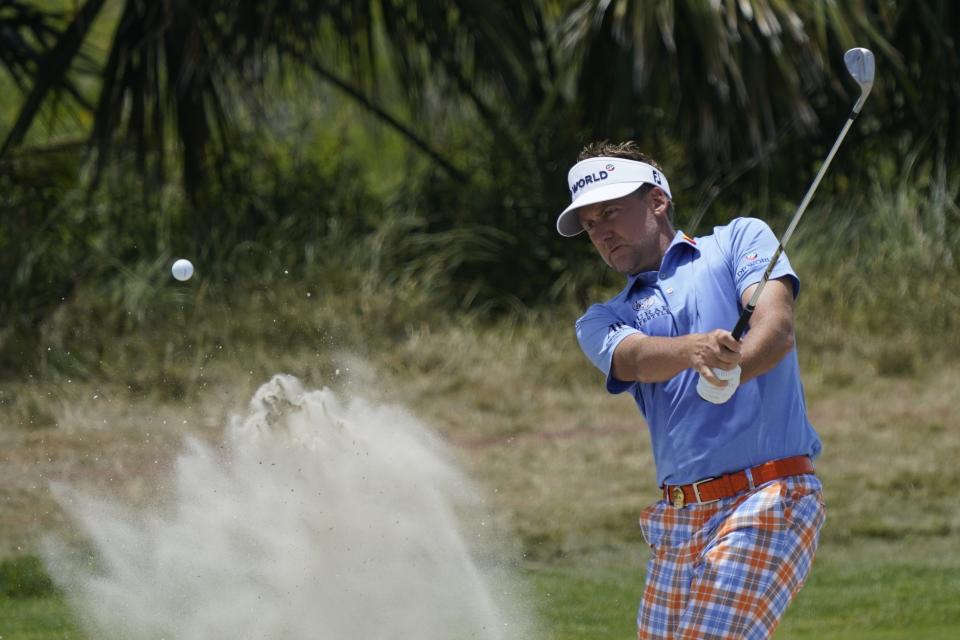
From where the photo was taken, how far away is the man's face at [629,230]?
3.68m

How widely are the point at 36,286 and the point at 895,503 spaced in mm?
5199

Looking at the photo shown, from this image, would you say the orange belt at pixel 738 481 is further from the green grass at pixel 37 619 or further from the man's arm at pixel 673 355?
the green grass at pixel 37 619

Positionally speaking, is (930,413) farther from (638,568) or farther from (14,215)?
(14,215)

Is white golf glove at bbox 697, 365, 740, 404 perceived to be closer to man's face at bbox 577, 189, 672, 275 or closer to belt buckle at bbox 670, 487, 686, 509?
belt buckle at bbox 670, 487, 686, 509

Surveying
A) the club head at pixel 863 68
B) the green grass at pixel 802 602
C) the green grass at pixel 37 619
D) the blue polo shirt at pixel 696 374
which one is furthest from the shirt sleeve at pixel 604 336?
the green grass at pixel 37 619

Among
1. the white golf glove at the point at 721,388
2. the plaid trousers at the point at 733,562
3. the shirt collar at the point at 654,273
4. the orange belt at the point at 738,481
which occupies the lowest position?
the plaid trousers at the point at 733,562

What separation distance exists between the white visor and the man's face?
1.1 inches

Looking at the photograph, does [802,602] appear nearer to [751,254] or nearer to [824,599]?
[824,599]

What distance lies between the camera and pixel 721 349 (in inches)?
127

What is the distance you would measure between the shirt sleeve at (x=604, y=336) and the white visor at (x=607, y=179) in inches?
9.8

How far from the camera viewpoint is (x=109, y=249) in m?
9.91

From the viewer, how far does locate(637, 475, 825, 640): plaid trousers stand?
132 inches

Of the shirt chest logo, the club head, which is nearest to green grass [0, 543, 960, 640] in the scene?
the shirt chest logo

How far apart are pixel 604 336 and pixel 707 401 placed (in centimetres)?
32
